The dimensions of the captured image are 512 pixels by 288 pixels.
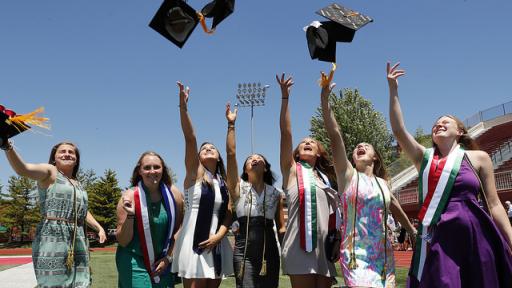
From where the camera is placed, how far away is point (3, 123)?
3.65m

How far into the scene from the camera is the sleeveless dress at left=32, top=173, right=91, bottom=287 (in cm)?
375

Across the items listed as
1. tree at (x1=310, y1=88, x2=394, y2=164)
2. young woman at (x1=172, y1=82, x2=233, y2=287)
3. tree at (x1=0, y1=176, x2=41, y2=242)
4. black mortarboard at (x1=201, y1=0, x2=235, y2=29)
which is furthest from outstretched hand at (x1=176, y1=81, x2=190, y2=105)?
tree at (x1=0, y1=176, x2=41, y2=242)

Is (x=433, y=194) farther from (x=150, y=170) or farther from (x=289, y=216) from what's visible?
(x=150, y=170)

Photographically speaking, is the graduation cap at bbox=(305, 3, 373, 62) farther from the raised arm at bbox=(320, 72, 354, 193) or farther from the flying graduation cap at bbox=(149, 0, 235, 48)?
the flying graduation cap at bbox=(149, 0, 235, 48)

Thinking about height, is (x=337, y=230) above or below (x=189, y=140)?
below

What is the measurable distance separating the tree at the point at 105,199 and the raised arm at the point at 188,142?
36.2 m

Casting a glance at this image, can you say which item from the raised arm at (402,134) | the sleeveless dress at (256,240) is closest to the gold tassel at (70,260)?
the sleeveless dress at (256,240)

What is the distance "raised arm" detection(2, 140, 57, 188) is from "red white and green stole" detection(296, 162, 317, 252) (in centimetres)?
209

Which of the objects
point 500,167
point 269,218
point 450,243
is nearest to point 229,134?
point 269,218

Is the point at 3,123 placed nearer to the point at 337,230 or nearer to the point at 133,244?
the point at 133,244

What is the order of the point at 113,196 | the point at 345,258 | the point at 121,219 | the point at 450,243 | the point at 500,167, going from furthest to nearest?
1. the point at 113,196
2. the point at 500,167
3. the point at 121,219
4. the point at 345,258
5. the point at 450,243

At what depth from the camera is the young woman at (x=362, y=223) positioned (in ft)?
11.2

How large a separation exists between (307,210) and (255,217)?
0.49m

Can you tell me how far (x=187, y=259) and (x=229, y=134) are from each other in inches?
46.3
